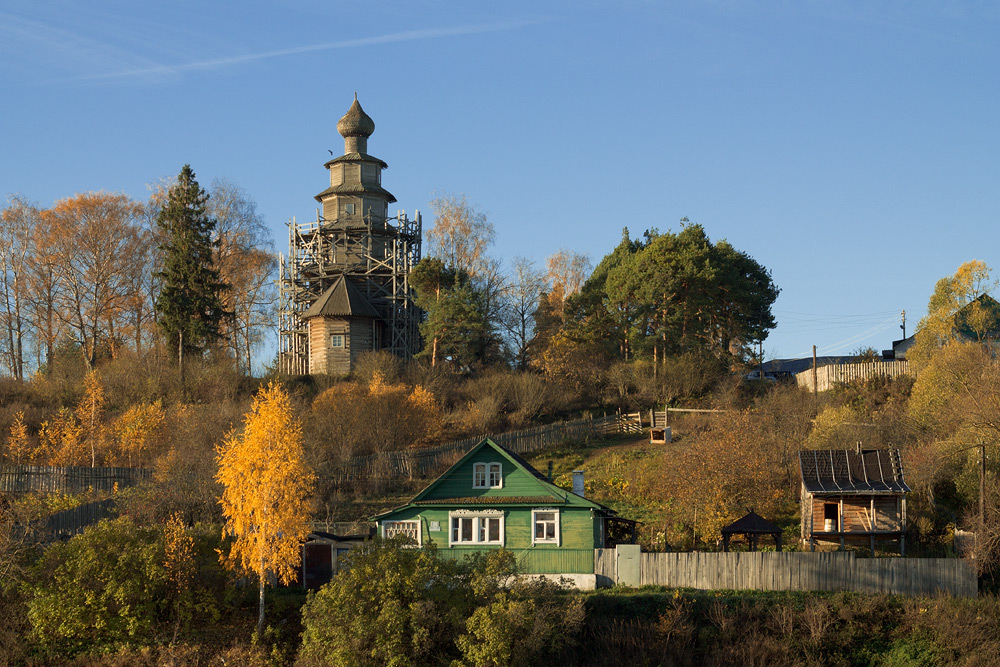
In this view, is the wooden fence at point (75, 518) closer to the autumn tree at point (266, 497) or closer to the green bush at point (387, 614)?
the autumn tree at point (266, 497)

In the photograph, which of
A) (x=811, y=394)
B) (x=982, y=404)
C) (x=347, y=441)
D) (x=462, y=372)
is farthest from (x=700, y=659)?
(x=462, y=372)

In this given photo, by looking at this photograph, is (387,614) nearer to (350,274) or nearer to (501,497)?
(501,497)

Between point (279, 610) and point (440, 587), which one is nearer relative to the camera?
point (440, 587)

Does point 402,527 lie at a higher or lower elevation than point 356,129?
lower

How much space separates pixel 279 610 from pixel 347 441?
17.0 metres

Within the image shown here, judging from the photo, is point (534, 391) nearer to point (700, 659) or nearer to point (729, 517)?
point (729, 517)

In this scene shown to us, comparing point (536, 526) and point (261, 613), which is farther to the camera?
point (536, 526)

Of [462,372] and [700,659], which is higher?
[462,372]

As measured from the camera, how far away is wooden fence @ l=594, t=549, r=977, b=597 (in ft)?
96.7

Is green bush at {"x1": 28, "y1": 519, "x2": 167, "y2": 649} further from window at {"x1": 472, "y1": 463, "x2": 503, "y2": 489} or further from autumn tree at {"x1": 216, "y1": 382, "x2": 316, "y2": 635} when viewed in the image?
window at {"x1": 472, "y1": 463, "x2": 503, "y2": 489}

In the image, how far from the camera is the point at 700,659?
2727cm

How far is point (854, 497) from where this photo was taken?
34.0 meters

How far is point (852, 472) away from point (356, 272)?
3739 cm

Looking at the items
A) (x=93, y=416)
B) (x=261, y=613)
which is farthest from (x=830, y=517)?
(x=93, y=416)
